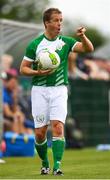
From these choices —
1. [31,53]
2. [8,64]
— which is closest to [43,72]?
[31,53]

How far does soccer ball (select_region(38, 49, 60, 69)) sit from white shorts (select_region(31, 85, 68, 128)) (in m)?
0.33

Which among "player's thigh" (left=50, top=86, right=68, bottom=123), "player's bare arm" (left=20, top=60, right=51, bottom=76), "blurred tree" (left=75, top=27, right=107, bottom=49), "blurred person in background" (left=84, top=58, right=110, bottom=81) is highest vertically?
"player's bare arm" (left=20, top=60, right=51, bottom=76)

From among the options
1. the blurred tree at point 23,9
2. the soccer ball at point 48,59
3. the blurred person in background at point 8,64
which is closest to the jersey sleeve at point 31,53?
the soccer ball at point 48,59

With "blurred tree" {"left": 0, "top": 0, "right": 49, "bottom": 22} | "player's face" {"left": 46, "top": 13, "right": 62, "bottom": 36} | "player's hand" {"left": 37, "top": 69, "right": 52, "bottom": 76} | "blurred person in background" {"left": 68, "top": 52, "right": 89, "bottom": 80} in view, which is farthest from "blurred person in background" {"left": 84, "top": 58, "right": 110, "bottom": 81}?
"blurred tree" {"left": 0, "top": 0, "right": 49, "bottom": 22}

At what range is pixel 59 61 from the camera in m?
12.1

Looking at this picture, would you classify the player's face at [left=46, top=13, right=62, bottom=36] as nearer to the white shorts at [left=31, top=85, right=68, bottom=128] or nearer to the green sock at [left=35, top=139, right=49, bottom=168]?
the white shorts at [left=31, top=85, right=68, bottom=128]

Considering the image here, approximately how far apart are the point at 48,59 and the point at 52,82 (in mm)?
349

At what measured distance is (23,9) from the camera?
226 feet

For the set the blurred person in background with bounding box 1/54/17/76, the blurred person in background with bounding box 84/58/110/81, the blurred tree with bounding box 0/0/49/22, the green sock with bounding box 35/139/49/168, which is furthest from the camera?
the blurred tree with bounding box 0/0/49/22

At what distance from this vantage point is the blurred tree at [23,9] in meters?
65.4

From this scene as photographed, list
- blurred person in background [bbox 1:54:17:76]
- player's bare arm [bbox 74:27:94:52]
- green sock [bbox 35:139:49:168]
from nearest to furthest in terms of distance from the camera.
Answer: player's bare arm [bbox 74:27:94:52]
green sock [bbox 35:139:49:168]
blurred person in background [bbox 1:54:17:76]

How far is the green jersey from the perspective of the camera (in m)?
12.1

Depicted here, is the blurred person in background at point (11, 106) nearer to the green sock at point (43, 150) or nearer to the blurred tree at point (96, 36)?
the green sock at point (43, 150)

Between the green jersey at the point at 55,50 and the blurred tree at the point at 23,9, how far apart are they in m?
49.8
